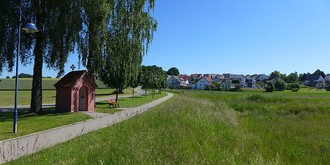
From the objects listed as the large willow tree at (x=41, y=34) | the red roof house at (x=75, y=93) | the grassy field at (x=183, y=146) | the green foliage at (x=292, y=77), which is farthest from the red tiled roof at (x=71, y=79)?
the green foliage at (x=292, y=77)

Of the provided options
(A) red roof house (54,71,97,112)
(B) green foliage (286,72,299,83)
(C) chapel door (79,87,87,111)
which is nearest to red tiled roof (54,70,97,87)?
(A) red roof house (54,71,97,112)

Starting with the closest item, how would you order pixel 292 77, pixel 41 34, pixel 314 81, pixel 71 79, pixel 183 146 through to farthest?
pixel 183 146 → pixel 41 34 → pixel 71 79 → pixel 314 81 → pixel 292 77

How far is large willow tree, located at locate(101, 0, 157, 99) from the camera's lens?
24422 mm

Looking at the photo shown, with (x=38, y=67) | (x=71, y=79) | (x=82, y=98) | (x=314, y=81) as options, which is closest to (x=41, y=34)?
(x=38, y=67)

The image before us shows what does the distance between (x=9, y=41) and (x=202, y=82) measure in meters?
135

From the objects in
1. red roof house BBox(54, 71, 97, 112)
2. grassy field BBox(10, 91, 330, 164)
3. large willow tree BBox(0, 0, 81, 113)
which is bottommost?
grassy field BBox(10, 91, 330, 164)

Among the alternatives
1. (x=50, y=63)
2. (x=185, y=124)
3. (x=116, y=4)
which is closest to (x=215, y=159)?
(x=185, y=124)

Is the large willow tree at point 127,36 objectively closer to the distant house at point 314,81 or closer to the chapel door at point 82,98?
the chapel door at point 82,98

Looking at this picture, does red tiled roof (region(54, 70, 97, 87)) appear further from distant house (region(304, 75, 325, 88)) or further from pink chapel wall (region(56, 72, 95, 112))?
distant house (region(304, 75, 325, 88))

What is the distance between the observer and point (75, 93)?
23.2 metres

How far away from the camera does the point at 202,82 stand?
151 metres

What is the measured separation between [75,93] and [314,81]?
170 meters

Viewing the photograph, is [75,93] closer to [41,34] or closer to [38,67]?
[38,67]

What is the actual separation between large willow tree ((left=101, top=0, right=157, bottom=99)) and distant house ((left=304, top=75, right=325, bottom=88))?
155 metres
